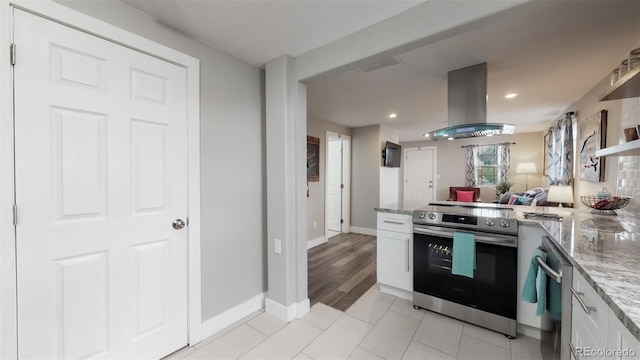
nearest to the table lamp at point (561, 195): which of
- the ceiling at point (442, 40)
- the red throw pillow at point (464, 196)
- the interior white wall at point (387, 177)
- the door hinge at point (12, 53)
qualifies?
the ceiling at point (442, 40)

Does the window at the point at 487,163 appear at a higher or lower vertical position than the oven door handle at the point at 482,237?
higher

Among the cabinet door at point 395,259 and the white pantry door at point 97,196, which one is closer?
the white pantry door at point 97,196

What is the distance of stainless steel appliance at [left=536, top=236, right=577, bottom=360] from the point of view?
3.68ft

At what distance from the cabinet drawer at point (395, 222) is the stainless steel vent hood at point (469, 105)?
0.94m

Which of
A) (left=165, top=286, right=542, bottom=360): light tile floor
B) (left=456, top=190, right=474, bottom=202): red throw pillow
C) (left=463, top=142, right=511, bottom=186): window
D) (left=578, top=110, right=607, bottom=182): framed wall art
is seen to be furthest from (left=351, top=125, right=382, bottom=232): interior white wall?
(left=463, top=142, right=511, bottom=186): window

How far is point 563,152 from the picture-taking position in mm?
3791

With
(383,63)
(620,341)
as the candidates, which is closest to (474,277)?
(620,341)

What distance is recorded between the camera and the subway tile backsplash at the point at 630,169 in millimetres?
2020

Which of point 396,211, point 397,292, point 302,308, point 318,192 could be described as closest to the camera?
point 302,308

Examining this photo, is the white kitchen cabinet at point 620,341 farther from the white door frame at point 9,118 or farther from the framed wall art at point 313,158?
the framed wall art at point 313,158

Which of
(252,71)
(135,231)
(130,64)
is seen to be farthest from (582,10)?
(135,231)

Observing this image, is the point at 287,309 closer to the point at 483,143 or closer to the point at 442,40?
the point at 442,40

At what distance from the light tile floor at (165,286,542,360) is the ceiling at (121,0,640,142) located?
2.10 meters

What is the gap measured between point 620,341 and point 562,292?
0.57m
